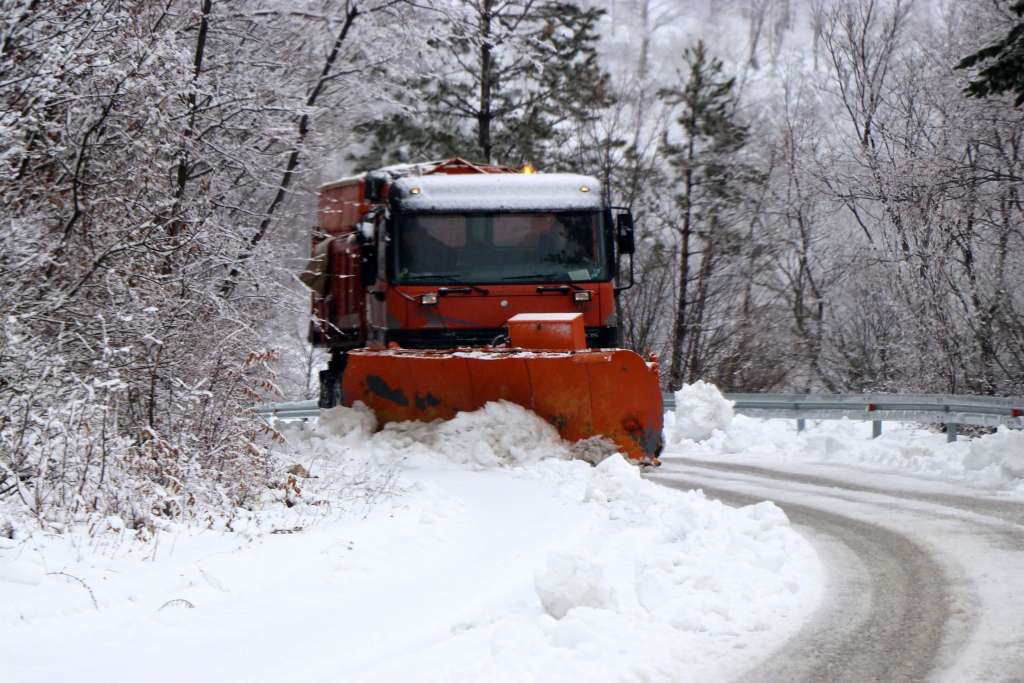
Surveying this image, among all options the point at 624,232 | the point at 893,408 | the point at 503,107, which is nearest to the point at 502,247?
the point at 624,232

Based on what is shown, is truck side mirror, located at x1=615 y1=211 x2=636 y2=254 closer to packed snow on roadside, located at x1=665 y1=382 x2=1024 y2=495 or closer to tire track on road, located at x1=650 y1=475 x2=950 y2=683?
packed snow on roadside, located at x1=665 y1=382 x2=1024 y2=495

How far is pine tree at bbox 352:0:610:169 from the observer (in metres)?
25.6

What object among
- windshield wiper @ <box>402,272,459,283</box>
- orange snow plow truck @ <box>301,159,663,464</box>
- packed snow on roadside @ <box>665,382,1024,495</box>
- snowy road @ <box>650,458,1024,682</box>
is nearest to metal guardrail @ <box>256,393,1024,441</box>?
Result: packed snow on roadside @ <box>665,382,1024,495</box>

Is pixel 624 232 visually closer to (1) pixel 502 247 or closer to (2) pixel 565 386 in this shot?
(1) pixel 502 247

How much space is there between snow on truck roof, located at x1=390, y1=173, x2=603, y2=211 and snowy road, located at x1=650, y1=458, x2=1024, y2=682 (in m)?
3.40

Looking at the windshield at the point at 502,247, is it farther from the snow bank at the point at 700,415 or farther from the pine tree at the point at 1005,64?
the pine tree at the point at 1005,64

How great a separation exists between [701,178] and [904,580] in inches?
956

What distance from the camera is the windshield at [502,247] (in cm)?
1250

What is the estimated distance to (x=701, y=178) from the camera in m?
29.8

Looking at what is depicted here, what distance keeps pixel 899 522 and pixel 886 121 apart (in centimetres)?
1721

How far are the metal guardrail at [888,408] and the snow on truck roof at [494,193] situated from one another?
9.31ft

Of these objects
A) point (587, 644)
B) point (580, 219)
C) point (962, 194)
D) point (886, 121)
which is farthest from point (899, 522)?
point (886, 121)

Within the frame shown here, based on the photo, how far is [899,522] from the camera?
27.8 feet

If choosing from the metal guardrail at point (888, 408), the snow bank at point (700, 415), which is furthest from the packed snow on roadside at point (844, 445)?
the metal guardrail at point (888, 408)
